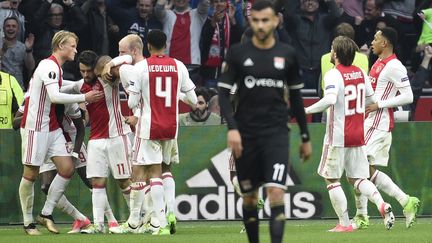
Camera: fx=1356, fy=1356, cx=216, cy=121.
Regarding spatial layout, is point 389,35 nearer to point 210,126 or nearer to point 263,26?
point 210,126

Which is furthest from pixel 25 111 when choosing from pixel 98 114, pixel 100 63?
pixel 100 63

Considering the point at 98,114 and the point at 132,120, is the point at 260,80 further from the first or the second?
the point at 98,114

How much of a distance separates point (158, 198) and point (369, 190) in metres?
2.59

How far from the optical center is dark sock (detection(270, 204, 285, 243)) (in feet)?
39.3

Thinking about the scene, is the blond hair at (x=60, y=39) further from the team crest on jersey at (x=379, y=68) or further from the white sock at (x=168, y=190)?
→ the team crest on jersey at (x=379, y=68)

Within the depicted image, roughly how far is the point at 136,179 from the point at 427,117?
8.14m

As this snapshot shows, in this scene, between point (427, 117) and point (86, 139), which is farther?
point (427, 117)

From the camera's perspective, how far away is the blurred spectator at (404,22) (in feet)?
79.8

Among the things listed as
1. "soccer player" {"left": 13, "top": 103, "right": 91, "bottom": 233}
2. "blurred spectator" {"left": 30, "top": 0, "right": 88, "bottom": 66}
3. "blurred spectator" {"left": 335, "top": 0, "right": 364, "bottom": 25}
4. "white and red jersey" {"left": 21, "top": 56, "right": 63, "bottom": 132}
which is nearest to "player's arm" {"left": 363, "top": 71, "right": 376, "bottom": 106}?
"soccer player" {"left": 13, "top": 103, "right": 91, "bottom": 233}

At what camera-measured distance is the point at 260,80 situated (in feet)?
40.7

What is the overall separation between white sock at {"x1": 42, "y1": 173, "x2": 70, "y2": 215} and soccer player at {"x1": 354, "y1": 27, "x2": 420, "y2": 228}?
374 centimetres

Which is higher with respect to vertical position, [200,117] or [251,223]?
[200,117]

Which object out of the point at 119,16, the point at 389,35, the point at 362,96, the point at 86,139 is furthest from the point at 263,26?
the point at 119,16

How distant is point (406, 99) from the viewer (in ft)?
56.4
